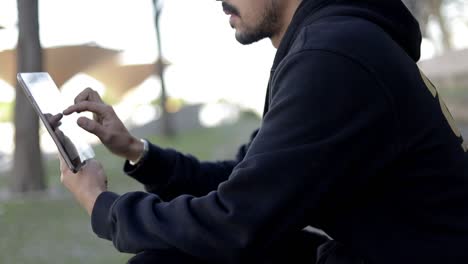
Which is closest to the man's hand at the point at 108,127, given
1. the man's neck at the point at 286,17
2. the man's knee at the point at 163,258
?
the man's knee at the point at 163,258

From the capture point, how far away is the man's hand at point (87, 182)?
73.7 inches

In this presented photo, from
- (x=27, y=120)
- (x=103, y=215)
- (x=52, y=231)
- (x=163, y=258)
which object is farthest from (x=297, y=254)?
(x=27, y=120)

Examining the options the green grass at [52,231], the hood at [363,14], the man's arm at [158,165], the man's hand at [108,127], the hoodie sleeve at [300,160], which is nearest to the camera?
the hoodie sleeve at [300,160]

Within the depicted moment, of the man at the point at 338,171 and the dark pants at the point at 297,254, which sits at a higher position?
the man at the point at 338,171

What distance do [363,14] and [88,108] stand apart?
0.79 metres

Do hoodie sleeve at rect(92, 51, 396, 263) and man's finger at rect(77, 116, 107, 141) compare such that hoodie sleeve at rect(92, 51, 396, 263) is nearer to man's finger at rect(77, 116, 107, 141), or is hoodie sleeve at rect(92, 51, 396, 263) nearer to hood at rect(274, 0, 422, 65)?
hood at rect(274, 0, 422, 65)

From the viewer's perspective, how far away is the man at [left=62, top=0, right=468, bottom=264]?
152cm

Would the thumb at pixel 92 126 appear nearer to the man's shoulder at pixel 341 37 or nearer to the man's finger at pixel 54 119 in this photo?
the man's finger at pixel 54 119

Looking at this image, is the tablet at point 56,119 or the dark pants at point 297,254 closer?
the dark pants at point 297,254

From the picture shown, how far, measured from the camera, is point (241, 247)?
1.54m

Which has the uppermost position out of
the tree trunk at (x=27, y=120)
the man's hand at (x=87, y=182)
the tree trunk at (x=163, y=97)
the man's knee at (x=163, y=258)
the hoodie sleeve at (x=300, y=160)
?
the hoodie sleeve at (x=300, y=160)

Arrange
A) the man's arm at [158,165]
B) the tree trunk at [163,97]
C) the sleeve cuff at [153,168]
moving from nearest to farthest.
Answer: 1. the man's arm at [158,165]
2. the sleeve cuff at [153,168]
3. the tree trunk at [163,97]

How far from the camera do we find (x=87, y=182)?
6.25 ft

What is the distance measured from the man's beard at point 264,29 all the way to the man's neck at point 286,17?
0.04ft
